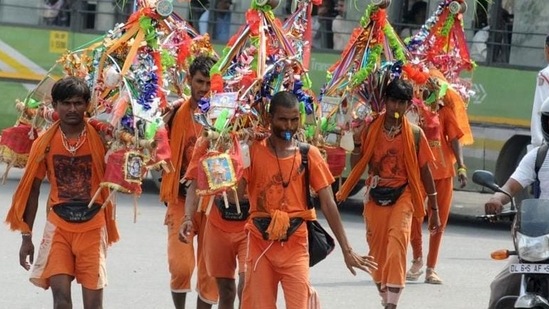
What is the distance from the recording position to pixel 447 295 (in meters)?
11.2

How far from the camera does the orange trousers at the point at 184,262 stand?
8.92 meters

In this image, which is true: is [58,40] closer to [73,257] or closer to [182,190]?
[182,190]

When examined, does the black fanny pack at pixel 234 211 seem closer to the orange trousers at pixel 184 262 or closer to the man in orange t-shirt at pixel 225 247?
the man in orange t-shirt at pixel 225 247

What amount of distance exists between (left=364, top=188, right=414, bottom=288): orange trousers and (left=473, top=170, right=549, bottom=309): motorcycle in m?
2.71

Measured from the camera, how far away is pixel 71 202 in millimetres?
8055

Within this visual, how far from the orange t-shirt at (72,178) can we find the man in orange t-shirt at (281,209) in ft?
2.98

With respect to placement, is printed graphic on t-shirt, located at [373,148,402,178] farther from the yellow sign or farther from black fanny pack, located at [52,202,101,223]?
the yellow sign

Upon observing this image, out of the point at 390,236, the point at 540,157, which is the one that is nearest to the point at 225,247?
the point at 390,236

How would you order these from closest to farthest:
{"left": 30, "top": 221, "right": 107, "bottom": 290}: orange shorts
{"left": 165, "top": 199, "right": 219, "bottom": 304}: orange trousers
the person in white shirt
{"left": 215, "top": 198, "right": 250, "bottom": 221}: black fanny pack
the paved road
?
{"left": 30, "top": 221, "right": 107, "bottom": 290}: orange shorts → {"left": 215, "top": 198, "right": 250, "bottom": 221}: black fanny pack → {"left": 165, "top": 199, "right": 219, "bottom": 304}: orange trousers → the paved road → the person in white shirt

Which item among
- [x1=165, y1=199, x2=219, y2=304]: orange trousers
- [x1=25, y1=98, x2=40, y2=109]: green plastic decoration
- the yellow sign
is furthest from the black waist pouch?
the yellow sign

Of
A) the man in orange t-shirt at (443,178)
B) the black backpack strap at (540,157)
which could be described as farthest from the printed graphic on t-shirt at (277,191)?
the man in orange t-shirt at (443,178)

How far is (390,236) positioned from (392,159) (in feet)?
1.67

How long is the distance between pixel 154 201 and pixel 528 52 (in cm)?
456

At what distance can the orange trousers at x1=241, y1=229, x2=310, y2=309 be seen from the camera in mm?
7570
